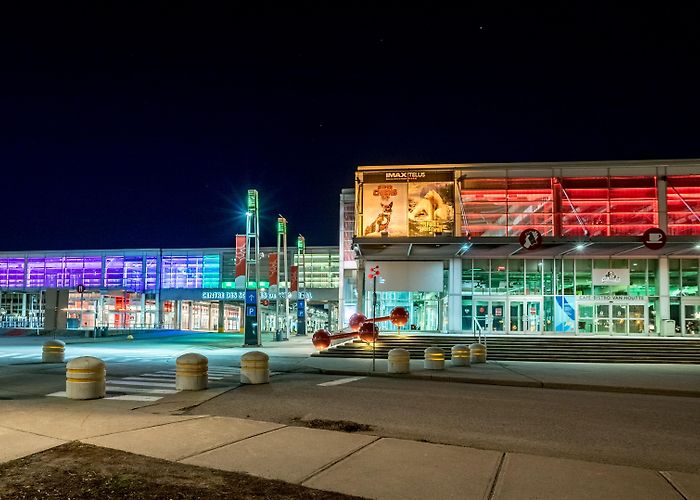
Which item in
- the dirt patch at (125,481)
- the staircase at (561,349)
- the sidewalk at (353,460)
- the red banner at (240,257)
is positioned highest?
the red banner at (240,257)

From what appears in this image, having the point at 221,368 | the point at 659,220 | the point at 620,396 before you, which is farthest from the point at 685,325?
the point at 221,368

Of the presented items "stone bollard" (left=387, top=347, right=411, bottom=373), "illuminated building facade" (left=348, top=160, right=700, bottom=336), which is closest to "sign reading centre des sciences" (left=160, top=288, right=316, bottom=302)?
"illuminated building facade" (left=348, top=160, right=700, bottom=336)

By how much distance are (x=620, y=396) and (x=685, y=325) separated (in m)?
21.7

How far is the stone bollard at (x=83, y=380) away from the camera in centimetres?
1205

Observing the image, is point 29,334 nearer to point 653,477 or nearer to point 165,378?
point 165,378

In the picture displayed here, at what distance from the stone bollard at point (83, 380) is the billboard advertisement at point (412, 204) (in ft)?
75.9

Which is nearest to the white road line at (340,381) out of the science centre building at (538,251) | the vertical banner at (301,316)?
the science centre building at (538,251)

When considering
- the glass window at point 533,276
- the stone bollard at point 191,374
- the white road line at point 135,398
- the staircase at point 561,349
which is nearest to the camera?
the white road line at point 135,398

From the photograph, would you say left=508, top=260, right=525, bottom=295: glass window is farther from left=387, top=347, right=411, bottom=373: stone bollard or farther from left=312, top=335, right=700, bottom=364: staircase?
left=387, top=347, right=411, bottom=373: stone bollard

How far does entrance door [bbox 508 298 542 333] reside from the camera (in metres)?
33.1

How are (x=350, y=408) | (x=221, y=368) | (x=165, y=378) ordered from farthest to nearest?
(x=221, y=368), (x=165, y=378), (x=350, y=408)

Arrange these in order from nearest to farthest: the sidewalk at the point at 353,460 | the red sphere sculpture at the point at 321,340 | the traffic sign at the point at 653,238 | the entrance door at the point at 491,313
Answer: the sidewalk at the point at 353,460
the red sphere sculpture at the point at 321,340
the traffic sign at the point at 653,238
the entrance door at the point at 491,313

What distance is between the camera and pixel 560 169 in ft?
109

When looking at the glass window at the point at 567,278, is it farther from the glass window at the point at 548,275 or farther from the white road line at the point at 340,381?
the white road line at the point at 340,381
